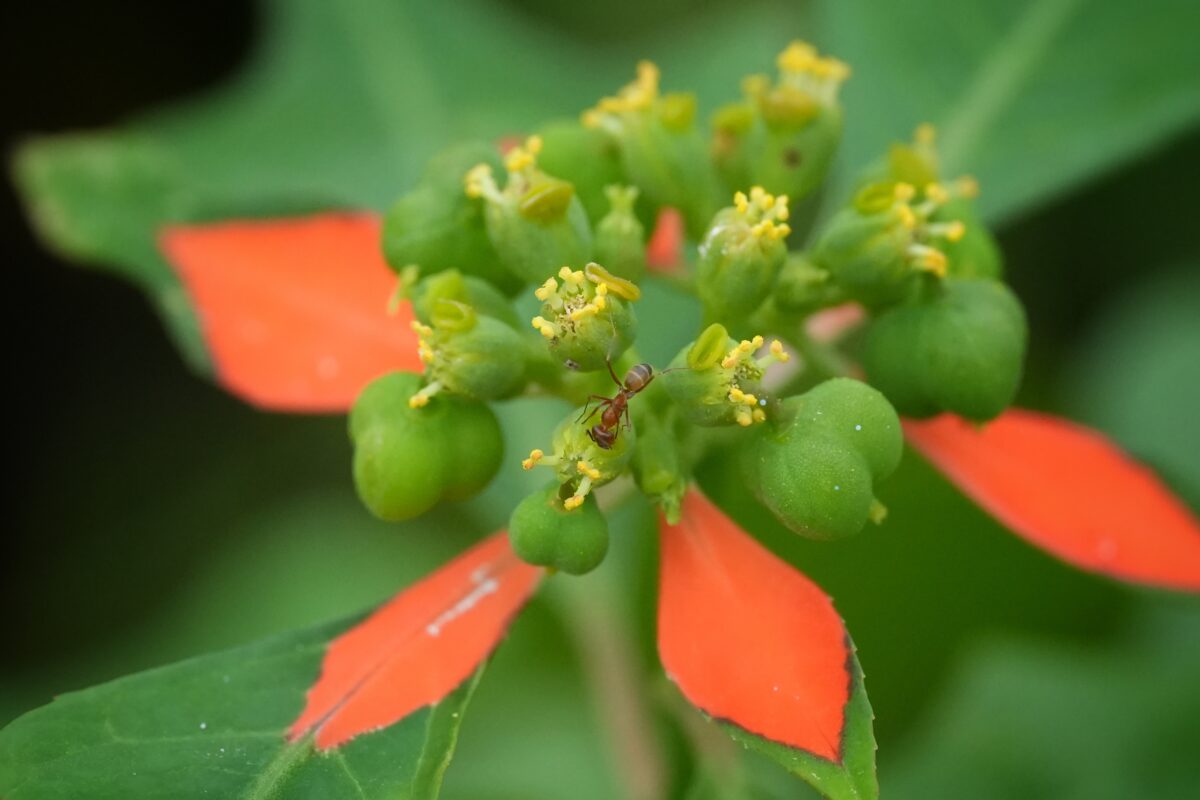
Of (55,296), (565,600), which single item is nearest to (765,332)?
(565,600)

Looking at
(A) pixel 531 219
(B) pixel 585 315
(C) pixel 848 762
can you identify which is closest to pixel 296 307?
(A) pixel 531 219

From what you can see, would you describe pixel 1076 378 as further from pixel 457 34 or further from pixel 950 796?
pixel 457 34

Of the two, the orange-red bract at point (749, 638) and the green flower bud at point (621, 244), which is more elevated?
the green flower bud at point (621, 244)

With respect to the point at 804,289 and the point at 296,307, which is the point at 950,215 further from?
the point at 296,307

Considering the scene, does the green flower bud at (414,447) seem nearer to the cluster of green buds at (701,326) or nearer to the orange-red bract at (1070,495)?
the cluster of green buds at (701,326)

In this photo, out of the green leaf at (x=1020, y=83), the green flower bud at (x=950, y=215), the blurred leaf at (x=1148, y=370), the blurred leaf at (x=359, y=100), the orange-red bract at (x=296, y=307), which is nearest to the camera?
the green flower bud at (x=950, y=215)

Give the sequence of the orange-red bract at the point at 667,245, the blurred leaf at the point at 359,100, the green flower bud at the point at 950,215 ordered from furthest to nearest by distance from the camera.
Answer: the blurred leaf at the point at 359,100, the orange-red bract at the point at 667,245, the green flower bud at the point at 950,215

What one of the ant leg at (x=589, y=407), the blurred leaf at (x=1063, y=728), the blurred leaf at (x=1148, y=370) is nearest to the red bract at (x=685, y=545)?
the ant leg at (x=589, y=407)
